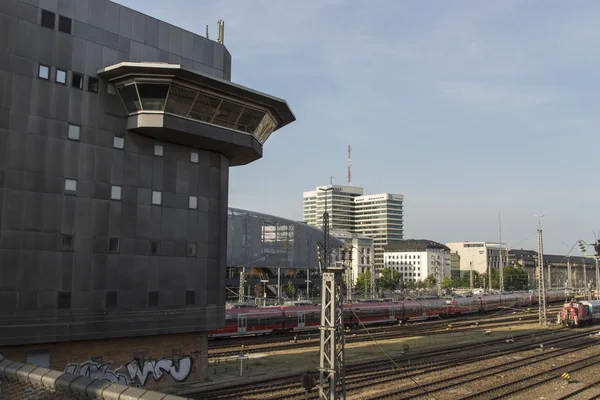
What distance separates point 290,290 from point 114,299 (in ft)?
381

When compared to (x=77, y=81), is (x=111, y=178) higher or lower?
lower

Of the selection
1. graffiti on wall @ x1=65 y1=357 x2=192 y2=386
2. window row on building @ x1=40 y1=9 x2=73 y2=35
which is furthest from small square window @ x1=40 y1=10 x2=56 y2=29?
graffiti on wall @ x1=65 y1=357 x2=192 y2=386

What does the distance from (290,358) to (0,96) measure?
29857 millimetres

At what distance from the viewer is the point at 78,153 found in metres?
28.0

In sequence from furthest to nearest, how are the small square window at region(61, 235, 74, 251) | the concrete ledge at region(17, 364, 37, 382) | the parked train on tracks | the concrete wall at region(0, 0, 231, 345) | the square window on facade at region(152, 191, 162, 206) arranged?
the parked train on tracks
the square window on facade at region(152, 191, 162, 206)
the small square window at region(61, 235, 74, 251)
the concrete wall at region(0, 0, 231, 345)
the concrete ledge at region(17, 364, 37, 382)

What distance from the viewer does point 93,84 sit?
2902cm

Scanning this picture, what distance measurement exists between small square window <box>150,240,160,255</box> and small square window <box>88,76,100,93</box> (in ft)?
29.6

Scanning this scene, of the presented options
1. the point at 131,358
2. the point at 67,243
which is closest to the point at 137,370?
the point at 131,358

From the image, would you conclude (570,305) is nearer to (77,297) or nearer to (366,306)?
(366,306)

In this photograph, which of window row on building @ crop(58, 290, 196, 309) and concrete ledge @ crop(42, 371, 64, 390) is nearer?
concrete ledge @ crop(42, 371, 64, 390)

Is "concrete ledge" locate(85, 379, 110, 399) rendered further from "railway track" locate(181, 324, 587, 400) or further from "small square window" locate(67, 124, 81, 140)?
"small square window" locate(67, 124, 81, 140)

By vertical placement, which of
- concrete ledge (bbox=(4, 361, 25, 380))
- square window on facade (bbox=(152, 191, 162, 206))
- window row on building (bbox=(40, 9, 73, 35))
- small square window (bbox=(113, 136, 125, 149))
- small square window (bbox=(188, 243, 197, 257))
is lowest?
concrete ledge (bbox=(4, 361, 25, 380))

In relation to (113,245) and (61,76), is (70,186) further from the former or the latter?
(61,76)

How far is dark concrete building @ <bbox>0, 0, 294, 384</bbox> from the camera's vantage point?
25.8m
